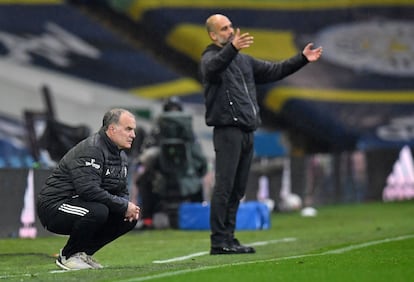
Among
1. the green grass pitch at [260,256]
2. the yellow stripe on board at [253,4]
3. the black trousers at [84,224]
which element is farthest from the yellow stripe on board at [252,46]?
the black trousers at [84,224]

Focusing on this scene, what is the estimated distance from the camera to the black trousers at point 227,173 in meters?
11.0

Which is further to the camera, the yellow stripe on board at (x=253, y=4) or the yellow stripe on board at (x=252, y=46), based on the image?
the yellow stripe on board at (x=253, y=4)

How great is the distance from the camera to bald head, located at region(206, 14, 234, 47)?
10.9 metres

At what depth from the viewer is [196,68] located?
27.8 metres

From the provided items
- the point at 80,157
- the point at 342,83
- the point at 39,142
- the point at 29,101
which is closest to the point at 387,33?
the point at 342,83

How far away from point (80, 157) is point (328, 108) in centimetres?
1856

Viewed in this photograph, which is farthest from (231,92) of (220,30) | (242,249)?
(242,249)

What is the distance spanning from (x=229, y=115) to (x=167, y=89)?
16.5m

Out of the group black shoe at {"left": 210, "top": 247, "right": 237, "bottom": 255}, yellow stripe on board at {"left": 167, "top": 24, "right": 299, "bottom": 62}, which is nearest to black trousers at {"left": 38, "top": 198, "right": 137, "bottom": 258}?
black shoe at {"left": 210, "top": 247, "right": 237, "bottom": 255}

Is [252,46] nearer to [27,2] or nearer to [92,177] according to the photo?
[27,2]

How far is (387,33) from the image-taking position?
2875 cm

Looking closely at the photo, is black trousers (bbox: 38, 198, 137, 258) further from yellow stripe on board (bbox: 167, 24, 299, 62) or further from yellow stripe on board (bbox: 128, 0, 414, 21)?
yellow stripe on board (bbox: 128, 0, 414, 21)

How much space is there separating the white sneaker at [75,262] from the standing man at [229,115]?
198 cm

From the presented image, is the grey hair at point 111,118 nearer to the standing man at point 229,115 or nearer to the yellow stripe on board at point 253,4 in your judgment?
the standing man at point 229,115
